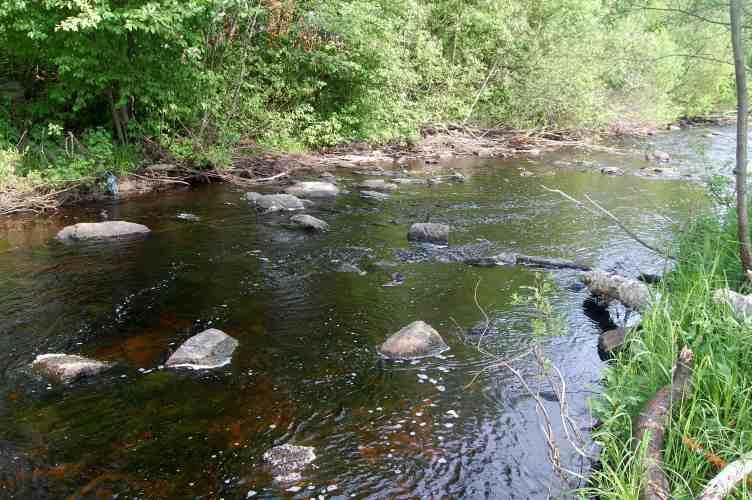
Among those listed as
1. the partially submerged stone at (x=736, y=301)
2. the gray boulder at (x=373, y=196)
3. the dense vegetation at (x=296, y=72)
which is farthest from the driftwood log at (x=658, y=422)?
the gray boulder at (x=373, y=196)

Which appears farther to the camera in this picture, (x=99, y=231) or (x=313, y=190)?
(x=313, y=190)

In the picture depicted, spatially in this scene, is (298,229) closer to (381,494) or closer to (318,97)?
(381,494)

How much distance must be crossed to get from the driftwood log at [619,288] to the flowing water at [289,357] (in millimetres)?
275

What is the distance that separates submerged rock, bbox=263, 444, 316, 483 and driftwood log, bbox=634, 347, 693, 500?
2.01 metres

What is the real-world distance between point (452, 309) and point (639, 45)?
844 inches

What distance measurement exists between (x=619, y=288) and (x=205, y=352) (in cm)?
424

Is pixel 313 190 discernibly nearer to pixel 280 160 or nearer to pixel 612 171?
pixel 280 160

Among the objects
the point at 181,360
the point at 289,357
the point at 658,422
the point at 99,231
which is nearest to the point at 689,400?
the point at 658,422

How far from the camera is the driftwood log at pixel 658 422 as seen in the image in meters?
2.92

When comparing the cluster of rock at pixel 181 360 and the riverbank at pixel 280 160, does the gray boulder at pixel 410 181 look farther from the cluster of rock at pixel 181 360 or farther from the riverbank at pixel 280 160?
the cluster of rock at pixel 181 360

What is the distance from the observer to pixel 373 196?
1265cm

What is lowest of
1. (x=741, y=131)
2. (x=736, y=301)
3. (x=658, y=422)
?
(x=658, y=422)

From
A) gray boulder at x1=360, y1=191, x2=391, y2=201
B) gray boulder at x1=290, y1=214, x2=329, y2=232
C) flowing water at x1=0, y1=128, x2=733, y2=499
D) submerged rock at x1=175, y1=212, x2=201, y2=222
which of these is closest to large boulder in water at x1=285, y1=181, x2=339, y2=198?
gray boulder at x1=360, y1=191, x2=391, y2=201

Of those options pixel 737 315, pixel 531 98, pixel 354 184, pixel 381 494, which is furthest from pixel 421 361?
pixel 531 98
